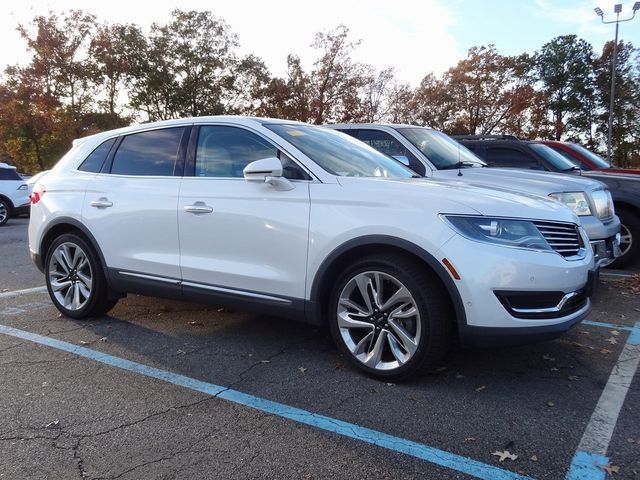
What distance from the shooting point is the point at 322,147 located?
415 cm

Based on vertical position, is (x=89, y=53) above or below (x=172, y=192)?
above

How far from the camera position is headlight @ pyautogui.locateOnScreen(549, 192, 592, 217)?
19.1 ft

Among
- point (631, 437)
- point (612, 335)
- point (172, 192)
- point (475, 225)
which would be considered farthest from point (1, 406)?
point (612, 335)

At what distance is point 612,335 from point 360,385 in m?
2.40

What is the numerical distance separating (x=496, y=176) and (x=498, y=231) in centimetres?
335

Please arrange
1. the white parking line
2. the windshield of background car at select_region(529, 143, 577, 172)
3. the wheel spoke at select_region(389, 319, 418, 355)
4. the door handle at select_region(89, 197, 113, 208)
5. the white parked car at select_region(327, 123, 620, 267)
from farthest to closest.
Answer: the windshield of background car at select_region(529, 143, 577, 172), the white parking line, the white parked car at select_region(327, 123, 620, 267), the door handle at select_region(89, 197, 113, 208), the wheel spoke at select_region(389, 319, 418, 355)

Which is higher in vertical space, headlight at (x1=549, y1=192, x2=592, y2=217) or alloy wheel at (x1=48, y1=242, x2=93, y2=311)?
headlight at (x1=549, y1=192, x2=592, y2=217)

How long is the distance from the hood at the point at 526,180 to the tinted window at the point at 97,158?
142 inches

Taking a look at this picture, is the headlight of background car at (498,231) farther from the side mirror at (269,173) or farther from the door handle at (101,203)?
the door handle at (101,203)

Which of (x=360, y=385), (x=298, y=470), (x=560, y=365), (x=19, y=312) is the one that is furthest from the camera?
(x=19, y=312)

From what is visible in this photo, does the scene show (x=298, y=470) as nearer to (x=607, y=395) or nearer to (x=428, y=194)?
(x=428, y=194)

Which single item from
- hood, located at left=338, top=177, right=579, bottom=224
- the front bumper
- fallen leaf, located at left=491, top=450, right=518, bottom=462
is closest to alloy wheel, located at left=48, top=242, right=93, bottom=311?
hood, located at left=338, top=177, right=579, bottom=224

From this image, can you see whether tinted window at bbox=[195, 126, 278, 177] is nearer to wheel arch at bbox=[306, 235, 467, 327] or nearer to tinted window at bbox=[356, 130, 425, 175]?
wheel arch at bbox=[306, 235, 467, 327]

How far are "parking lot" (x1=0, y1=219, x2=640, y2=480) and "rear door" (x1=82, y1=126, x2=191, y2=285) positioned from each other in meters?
0.65
